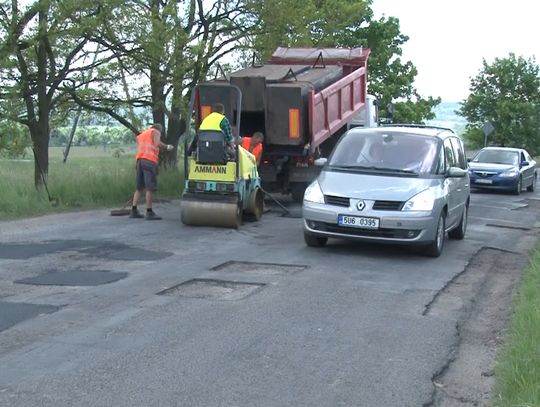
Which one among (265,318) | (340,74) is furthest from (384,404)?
(340,74)

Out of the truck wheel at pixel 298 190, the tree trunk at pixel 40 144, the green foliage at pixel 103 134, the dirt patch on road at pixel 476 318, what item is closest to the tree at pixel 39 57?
the tree trunk at pixel 40 144

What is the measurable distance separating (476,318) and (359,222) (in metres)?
2.80

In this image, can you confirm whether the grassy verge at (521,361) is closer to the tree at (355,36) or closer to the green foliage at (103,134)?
the tree at (355,36)

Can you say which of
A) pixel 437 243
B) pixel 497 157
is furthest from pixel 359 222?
pixel 497 157

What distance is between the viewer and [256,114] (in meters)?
15.1

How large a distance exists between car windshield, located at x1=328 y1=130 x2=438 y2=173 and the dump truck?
3.61m

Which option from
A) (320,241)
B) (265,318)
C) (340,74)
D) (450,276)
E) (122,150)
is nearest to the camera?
(265,318)

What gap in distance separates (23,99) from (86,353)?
13.1 meters

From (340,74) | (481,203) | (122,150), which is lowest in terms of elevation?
(481,203)

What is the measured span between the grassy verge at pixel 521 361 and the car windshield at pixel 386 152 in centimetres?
350

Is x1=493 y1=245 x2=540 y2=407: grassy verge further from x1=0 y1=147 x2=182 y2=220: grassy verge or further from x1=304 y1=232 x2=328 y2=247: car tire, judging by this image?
x1=0 y1=147 x2=182 y2=220: grassy verge

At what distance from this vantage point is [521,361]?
16.8ft

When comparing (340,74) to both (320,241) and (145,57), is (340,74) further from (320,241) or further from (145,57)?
(320,241)

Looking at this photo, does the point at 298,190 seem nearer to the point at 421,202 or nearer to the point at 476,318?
the point at 421,202
